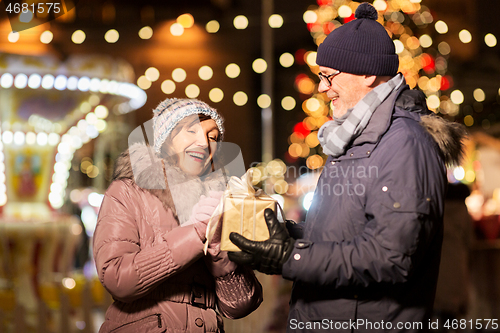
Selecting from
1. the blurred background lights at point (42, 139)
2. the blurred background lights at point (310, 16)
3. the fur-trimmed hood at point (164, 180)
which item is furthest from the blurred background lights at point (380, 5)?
the fur-trimmed hood at point (164, 180)

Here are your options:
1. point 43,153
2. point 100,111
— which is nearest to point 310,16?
point 100,111

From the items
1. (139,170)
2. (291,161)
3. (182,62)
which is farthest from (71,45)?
(139,170)

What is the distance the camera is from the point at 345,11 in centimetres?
742

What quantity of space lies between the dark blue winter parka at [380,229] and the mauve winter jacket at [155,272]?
32 cm

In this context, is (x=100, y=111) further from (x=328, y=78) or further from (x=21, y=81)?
(x=328, y=78)

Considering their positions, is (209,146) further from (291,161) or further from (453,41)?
(291,161)

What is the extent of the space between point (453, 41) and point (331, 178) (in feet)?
24.9

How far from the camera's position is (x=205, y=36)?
15484mm

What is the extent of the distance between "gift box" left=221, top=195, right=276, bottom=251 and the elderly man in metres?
0.04

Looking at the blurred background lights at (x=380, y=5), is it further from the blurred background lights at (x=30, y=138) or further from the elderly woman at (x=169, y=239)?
the elderly woman at (x=169, y=239)

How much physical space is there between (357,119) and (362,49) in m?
0.31

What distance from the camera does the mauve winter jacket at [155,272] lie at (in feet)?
6.24

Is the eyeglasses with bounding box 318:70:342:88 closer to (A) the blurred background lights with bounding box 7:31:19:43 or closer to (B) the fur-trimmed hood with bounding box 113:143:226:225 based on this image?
(B) the fur-trimmed hood with bounding box 113:143:226:225

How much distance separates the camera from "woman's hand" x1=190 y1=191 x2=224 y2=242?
192 cm
